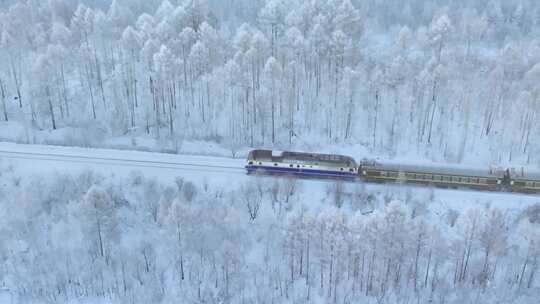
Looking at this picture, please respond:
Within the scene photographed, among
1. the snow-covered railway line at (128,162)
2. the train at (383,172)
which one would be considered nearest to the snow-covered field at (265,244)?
the train at (383,172)

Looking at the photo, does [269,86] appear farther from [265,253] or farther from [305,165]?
[265,253]

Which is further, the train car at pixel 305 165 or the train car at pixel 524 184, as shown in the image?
the train car at pixel 305 165

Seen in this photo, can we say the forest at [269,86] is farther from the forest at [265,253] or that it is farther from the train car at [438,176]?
the forest at [265,253]

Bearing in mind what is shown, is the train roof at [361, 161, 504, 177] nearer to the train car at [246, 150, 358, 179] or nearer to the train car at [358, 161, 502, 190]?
the train car at [358, 161, 502, 190]

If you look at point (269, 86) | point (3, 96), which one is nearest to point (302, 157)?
point (269, 86)

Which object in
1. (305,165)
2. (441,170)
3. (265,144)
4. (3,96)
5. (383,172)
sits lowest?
(383,172)

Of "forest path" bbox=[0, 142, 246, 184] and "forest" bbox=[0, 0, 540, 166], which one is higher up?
"forest" bbox=[0, 0, 540, 166]

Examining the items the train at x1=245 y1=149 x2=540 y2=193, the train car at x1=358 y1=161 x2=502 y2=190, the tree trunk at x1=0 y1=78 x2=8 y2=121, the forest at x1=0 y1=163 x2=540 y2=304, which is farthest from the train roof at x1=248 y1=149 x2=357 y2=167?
the tree trunk at x1=0 y1=78 x2=8 y2=121
